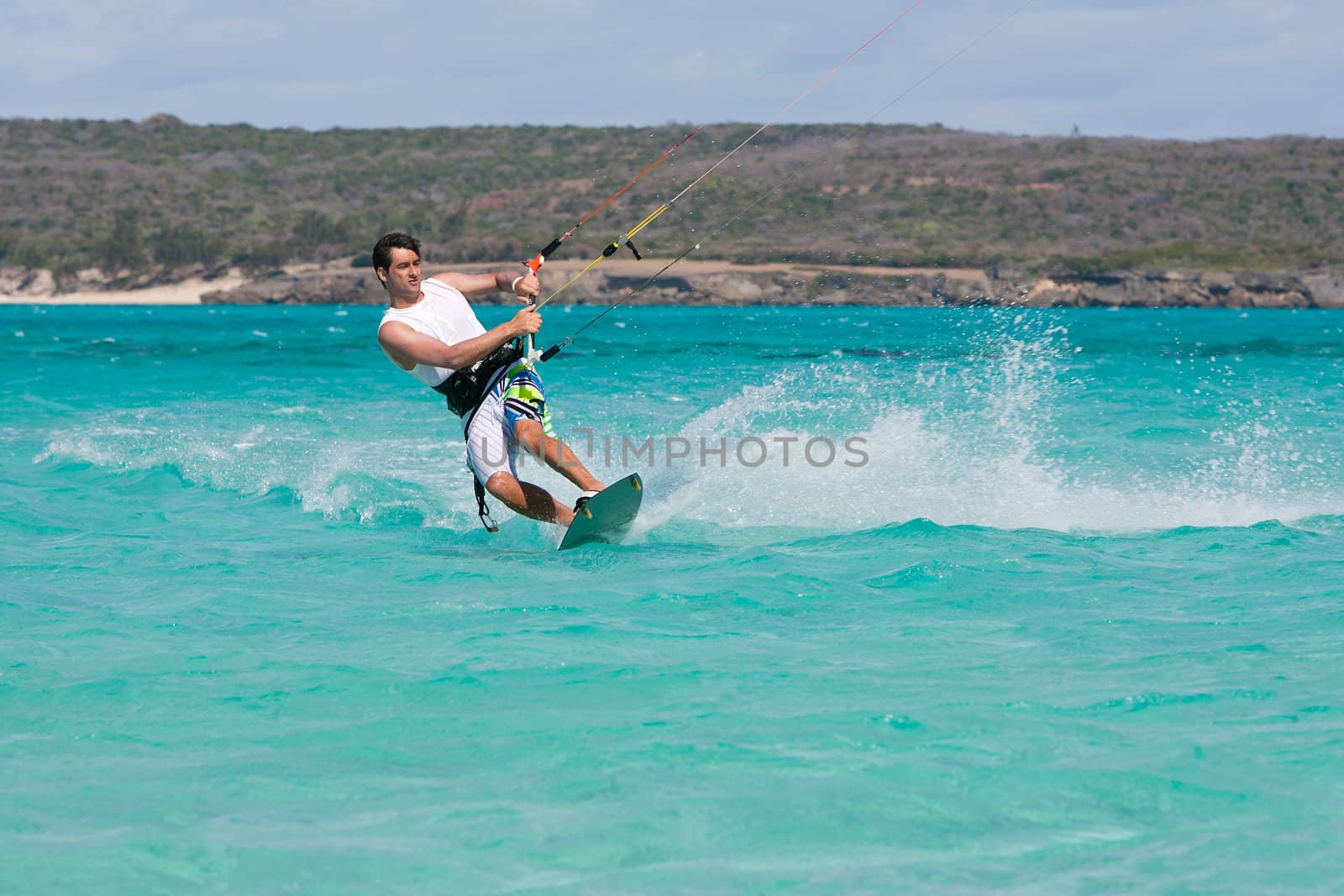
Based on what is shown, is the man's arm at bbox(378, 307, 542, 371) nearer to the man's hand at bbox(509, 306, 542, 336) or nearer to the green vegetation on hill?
the man's hand at bbox(509, 306, 542, 336)

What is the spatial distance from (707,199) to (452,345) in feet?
191

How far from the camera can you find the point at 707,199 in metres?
63.8

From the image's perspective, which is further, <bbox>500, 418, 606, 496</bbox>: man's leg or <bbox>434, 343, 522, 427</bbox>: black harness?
<bbox>434, 343, 522, 427</bbox>: black harness

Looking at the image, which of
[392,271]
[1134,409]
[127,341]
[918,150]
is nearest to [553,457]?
[392,271]

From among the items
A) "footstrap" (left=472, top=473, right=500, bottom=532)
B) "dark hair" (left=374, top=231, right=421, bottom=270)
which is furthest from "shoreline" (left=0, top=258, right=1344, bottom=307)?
"dark hair" (left=374, top=231, right=421, bottom=270)

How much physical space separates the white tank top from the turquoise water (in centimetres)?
90

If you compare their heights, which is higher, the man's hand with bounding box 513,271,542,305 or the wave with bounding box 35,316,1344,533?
the man's hand with bounding box 513,271,542,305

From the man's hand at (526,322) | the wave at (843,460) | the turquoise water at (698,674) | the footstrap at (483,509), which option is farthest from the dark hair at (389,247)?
the wave at (843,460)

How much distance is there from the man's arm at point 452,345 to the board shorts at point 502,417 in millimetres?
340

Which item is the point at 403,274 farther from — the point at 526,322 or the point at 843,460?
the point at 843,460

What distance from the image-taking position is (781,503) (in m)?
7.77

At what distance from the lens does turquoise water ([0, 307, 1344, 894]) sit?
10.2ft

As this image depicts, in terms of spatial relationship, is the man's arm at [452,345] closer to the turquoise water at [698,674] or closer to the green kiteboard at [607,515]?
the green kiteboard at [607,515]

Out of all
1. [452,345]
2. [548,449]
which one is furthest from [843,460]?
[452,345]
